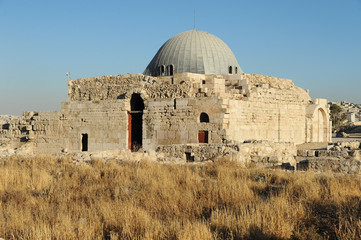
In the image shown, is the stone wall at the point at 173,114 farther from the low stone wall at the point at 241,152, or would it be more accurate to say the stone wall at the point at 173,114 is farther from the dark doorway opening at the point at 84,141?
the low stone wall at the point at 241,152

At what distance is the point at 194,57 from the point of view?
21.4 m

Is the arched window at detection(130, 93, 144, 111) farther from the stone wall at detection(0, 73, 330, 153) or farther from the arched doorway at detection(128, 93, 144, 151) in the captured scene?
the stone wall at detection(0, 73, 330, 153)

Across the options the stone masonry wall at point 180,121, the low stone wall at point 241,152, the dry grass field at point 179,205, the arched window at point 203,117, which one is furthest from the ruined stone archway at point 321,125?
the dry grass field at point 179,205

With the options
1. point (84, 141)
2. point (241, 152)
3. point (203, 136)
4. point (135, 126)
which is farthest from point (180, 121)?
point (84, 141)

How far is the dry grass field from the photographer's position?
4105 millimetres

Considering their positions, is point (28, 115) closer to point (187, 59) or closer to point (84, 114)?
point (84, 114)

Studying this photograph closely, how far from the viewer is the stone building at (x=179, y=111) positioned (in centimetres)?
1498

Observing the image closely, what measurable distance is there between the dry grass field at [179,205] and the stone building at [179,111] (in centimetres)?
736

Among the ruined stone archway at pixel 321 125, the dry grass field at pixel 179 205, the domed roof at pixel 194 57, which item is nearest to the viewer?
the dry grass field at pixel 179 205

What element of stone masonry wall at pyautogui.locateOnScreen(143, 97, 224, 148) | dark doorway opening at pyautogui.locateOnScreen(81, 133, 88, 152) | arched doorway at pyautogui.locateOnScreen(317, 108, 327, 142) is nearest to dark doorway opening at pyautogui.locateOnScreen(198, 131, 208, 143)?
stone masonry wall at pyautogui.locateOnScreen(143, 97, 224, 148)

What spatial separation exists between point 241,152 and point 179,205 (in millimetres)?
5552

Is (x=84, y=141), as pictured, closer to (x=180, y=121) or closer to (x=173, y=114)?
(x=173, y=114)

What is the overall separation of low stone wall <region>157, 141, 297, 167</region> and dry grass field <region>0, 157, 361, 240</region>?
2.21m

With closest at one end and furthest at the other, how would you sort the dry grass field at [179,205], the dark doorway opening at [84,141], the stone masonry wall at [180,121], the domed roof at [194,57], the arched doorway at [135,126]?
the dry grass field at [179,205] → the stone masonry wall at [180,121] → the arched doorway at [135,126] → the dark doorway opening at [84,141] → the domed roof at [194,57]
